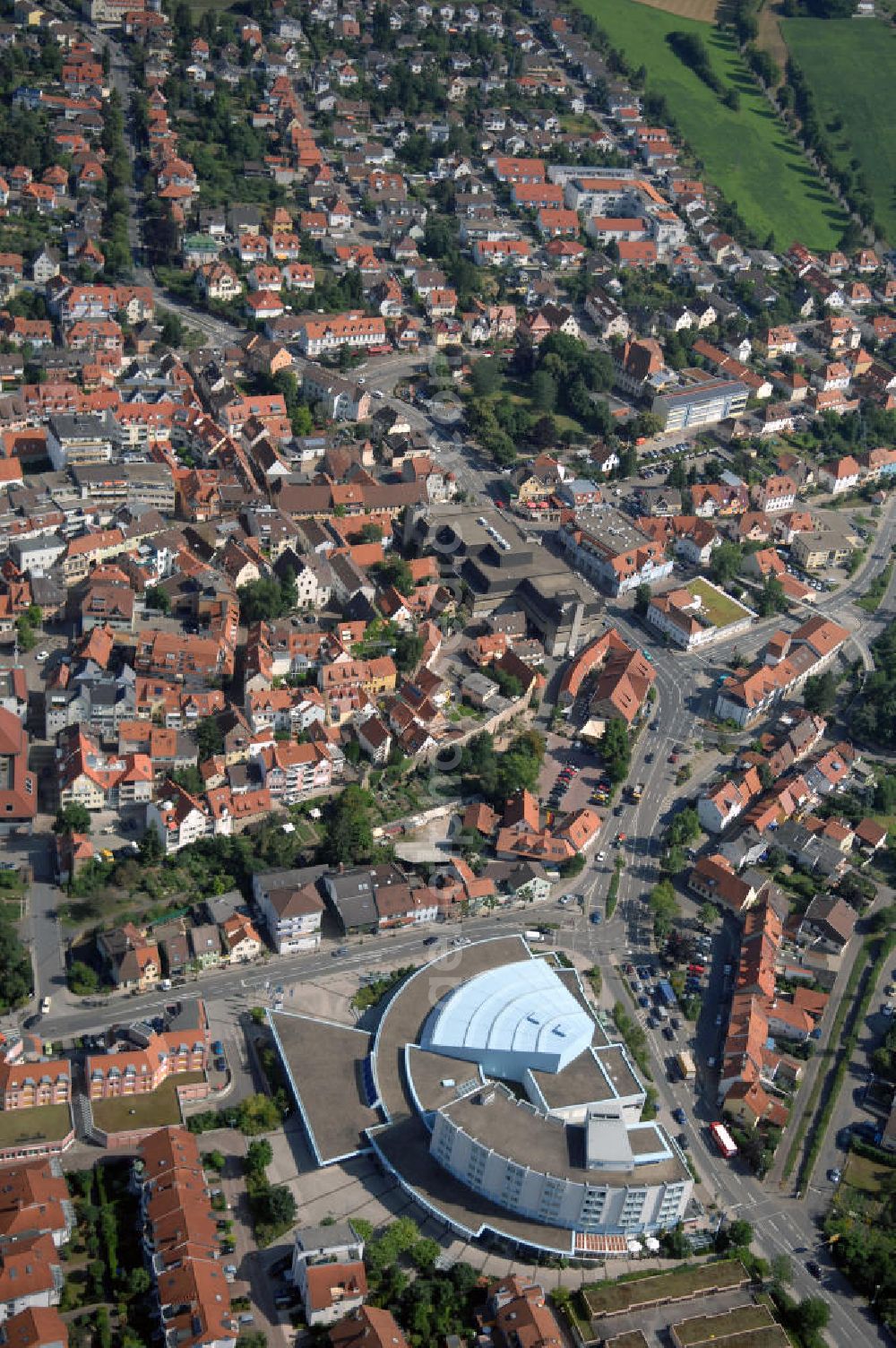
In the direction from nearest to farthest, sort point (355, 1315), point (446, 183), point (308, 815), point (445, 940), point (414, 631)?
1. point (355, 1315)
2. point (445, 940)
3. point (308, 815)
4. point (414, 631)
5. point (446, 183)

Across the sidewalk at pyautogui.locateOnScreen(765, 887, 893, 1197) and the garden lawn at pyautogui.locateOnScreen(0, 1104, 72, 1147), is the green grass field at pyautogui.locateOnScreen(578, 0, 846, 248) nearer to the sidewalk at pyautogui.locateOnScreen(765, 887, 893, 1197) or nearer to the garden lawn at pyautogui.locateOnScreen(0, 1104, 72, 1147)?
the sidewalk at pyautogui.locateOnScreen(765, 887, 893, 1197)

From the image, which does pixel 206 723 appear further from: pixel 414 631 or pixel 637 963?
pixel 637 963

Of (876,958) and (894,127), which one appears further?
(894,127)

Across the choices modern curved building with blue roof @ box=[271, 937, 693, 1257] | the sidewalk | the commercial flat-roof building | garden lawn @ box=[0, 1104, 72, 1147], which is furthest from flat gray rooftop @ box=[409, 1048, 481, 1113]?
the commercial flat-roof building

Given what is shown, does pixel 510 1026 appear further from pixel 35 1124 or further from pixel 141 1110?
pixel 35 1124

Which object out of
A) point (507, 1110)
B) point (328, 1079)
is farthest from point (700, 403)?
point (328, 1079)

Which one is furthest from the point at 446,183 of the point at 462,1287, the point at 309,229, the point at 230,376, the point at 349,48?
the point at 462,1287
